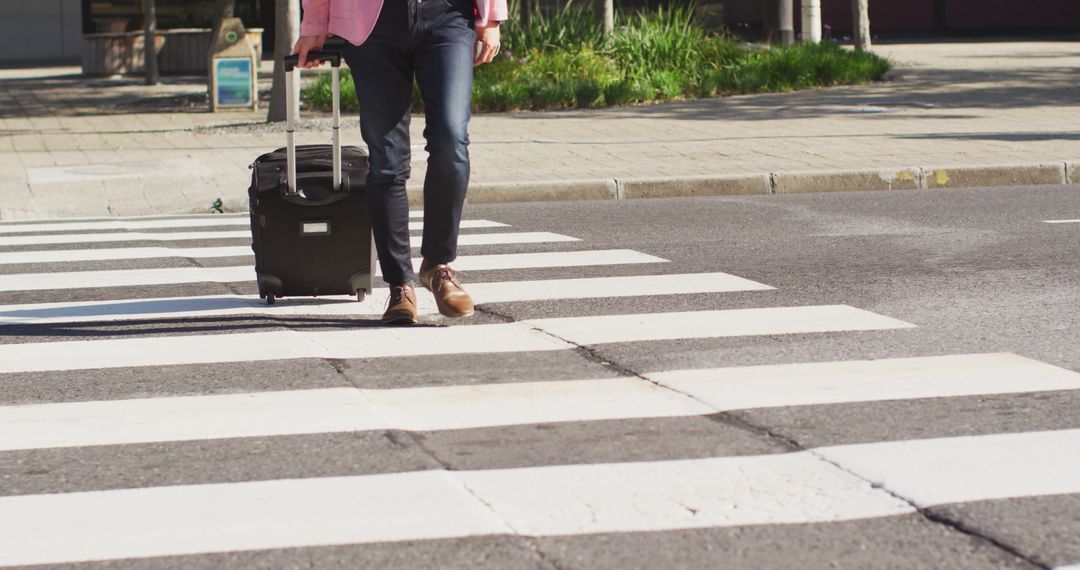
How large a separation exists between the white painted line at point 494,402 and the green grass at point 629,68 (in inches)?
495

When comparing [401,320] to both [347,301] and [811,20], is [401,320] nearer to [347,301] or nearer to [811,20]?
[347,301]

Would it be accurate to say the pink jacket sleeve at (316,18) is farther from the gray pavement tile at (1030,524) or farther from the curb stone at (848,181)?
the curb stone at (848,181)

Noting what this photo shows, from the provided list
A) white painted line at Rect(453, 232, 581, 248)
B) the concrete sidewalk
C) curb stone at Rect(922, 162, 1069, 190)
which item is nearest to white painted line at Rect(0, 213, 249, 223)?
the concrete sidewalk

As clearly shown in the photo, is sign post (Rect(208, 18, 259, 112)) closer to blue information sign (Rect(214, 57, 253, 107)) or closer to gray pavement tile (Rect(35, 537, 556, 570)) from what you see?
blue information sign (Rect(214, 57, 253, 107))

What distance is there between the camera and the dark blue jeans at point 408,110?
5.61 meters

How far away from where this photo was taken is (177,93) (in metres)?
21.2

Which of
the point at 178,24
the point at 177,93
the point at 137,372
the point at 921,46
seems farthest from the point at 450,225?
the point at 178,24

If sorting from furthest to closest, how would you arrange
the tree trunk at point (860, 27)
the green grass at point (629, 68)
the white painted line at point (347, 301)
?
the tree trunk at point (860, 27), the green grass at point (629, 68), the white painted line at point (347, 301)

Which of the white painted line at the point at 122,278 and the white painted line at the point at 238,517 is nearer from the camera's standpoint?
the white painted line at the point at 238,517

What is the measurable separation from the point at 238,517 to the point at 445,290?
2477mm

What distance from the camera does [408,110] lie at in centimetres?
575

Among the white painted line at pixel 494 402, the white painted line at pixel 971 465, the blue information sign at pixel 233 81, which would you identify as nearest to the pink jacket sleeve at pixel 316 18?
the white painted line at pixel 494 402

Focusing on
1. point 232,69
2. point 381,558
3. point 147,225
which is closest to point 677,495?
point 381,558

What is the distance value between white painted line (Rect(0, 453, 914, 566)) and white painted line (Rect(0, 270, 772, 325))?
2467 mm
